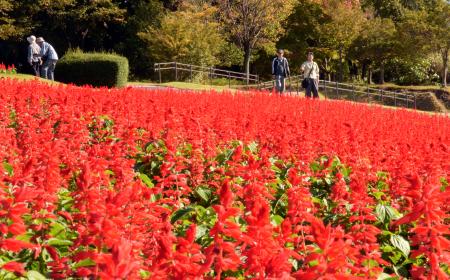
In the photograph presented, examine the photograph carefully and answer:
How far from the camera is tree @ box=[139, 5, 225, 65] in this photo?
36938mm

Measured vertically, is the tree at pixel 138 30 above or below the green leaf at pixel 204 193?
above

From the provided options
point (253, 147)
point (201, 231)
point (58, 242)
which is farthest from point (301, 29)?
point (58, 242)

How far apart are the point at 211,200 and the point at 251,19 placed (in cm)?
3707

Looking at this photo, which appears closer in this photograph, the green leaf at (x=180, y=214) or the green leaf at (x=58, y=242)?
the green leaf at (x=58, y=242)

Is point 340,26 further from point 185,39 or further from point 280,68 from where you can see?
point 280,68

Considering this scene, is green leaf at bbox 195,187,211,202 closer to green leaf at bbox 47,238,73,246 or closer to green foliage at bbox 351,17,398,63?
green leaf at bbox 47,238,73,246

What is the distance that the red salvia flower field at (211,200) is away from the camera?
6.93 feet

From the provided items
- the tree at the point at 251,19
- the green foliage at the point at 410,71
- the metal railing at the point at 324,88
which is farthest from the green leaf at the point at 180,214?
the green foliage at the point at 410,71

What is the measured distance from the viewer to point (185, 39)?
37.1 meters

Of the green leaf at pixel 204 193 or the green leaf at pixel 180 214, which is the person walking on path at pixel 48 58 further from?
the green leaf at pixel 180 214

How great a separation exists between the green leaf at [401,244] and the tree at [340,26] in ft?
148

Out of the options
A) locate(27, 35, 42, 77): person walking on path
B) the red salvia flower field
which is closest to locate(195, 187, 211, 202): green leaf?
the red salvia flower field

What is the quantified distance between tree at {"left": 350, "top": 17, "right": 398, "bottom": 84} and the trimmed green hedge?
29.6 meters

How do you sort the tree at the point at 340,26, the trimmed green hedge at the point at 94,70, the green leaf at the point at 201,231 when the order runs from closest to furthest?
the green leaf at the point at 201,231 < the trimmed green hedge at the point at 94,70 < the tree at the point at 340,26
